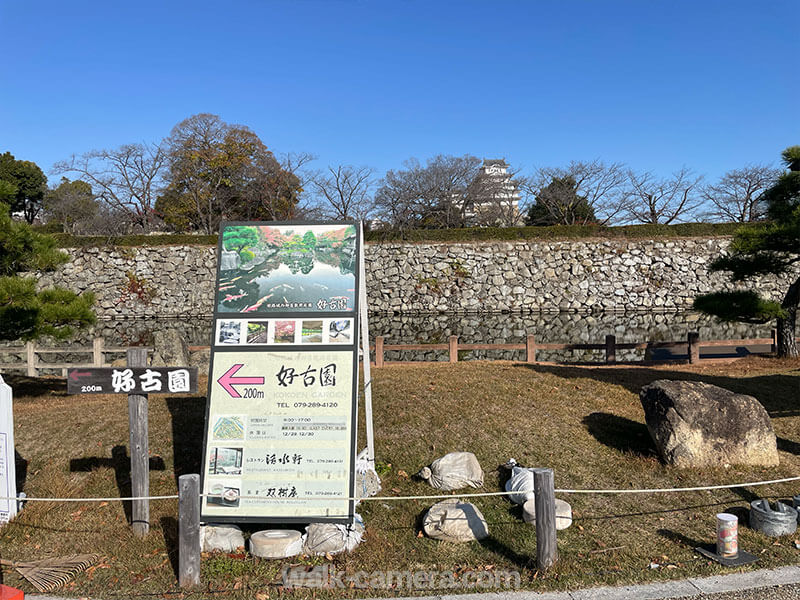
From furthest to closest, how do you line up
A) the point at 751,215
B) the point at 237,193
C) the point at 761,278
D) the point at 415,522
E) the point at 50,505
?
the point at 751,215 → the point at 237,193 → the point at 761,278 → the point at 50,505 → the point at 415,522

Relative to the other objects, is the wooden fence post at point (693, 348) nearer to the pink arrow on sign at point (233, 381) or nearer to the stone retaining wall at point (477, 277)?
the pink arrow on sign at point (233, 381)

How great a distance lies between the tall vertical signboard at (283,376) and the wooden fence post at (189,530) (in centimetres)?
45

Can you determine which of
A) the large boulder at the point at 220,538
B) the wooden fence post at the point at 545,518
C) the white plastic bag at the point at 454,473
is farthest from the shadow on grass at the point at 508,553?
the large boulder at the point at 220,538

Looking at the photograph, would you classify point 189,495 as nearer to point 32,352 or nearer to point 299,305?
point 299,305

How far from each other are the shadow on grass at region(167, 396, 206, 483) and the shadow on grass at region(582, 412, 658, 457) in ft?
15.9

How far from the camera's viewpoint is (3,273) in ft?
31.8

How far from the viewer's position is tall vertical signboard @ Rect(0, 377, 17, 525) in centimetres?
556

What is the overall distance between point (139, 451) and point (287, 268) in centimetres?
215

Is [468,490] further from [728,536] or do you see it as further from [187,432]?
[187,432]

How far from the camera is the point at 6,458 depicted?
18.2 feet

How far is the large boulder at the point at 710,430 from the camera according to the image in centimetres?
653

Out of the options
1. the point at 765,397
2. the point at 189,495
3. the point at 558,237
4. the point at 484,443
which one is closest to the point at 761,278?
the point at 558,237

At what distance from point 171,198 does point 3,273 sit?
29392mm

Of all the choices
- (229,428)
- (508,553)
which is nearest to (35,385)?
(229,428)
